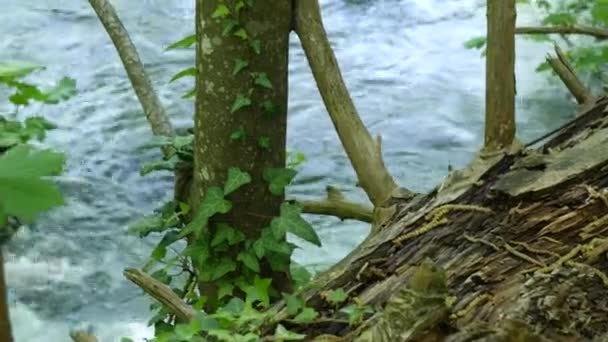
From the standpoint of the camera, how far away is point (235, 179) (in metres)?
2.45

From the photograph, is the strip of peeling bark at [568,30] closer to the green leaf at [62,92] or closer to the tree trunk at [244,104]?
the tree trunk at [244,104]

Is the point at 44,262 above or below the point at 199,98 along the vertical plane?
below

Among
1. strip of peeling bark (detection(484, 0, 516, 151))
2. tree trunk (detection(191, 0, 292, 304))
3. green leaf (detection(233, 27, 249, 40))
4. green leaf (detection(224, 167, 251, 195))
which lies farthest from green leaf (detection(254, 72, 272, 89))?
strip of peeling bark (detection(484, 0, 516, 151))

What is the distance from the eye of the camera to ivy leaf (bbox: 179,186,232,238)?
2473mm

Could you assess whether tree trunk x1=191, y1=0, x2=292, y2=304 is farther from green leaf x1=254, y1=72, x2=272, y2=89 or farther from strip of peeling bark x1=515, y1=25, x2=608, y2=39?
strip of peeling bark x1=515, y1=25, x2=608, y2=39

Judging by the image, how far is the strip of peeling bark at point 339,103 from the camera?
95.6 inches

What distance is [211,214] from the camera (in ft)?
8.09

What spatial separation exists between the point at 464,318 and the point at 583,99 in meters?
0.99

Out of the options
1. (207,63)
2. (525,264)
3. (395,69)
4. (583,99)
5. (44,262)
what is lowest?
(44,262)

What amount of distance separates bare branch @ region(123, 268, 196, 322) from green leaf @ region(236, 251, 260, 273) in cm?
51

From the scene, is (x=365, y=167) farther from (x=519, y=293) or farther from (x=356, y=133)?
(x=519, y=293)

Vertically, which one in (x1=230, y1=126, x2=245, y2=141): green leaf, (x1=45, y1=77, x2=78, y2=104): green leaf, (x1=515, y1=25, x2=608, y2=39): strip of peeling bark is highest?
(x1=45, y1=77, x2=78, y2=104): green leaf

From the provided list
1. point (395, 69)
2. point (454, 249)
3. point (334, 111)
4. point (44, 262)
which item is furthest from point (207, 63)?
point (395, 69)

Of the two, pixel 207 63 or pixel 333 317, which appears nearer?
pixel 333 317
